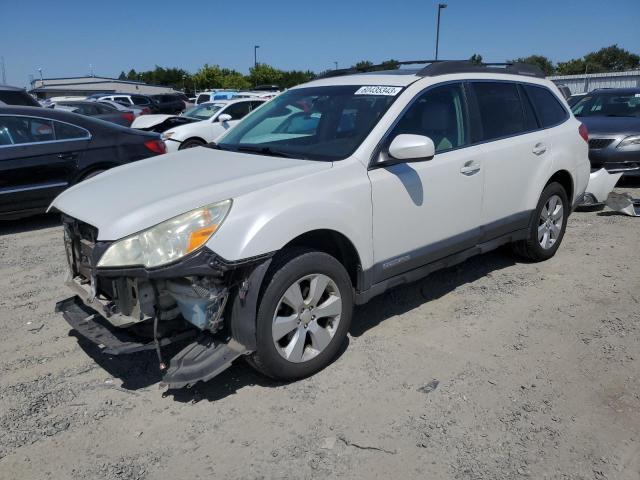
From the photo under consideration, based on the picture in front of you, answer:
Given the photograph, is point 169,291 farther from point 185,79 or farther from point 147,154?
point 185,79

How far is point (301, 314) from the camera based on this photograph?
3215 millimetres

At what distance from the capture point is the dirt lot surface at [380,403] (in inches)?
104

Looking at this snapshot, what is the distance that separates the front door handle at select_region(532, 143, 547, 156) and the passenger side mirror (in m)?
1.81

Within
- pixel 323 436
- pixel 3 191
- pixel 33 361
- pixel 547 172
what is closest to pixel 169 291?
pixel 323 436

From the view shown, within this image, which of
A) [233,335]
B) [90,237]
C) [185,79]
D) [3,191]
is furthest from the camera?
[185,79]

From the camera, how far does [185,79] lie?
76375 mm

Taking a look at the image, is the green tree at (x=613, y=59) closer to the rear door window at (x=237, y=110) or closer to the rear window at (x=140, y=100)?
the rear window at (x=140, y=100)

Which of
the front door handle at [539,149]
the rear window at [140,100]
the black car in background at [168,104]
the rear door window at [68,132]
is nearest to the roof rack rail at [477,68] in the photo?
the front door handle at [539,149]

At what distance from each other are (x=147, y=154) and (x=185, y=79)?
242ft

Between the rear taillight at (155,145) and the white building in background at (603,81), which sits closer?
the rear taillight at (155,145)

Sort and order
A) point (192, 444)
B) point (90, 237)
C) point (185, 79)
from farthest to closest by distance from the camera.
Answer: point (185, 79) → point (90, 237) → point (192, 444)

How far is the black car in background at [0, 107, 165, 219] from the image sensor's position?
6.54 metres

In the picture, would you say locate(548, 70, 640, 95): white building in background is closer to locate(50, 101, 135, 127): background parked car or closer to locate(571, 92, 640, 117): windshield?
locate(571, 92, 640, 117): windshield

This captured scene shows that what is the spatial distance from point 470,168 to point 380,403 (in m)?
1.98
